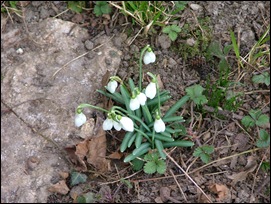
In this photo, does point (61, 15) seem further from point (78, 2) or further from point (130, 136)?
point (130, 136)

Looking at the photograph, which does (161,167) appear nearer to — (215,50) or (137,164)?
(137,164)

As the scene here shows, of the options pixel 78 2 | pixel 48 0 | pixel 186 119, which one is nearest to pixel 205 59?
pixel 186 119

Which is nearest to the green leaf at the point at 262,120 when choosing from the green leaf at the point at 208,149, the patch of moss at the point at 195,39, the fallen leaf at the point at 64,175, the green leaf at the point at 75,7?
the green leaf at the point at 208,149

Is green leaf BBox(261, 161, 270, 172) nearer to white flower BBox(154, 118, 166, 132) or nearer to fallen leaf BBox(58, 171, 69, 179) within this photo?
white flower BBox(154, 118, 166, 132)

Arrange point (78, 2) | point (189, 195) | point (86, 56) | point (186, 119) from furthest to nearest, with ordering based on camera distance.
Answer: point (78, 2)
point (86, 56)
point (186, 119)
point (189, 195)

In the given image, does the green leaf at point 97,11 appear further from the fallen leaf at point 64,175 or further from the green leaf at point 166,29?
the fallen leaf at point 64,175

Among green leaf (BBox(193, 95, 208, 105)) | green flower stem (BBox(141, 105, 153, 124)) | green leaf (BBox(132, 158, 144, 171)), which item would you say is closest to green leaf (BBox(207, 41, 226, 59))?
green leaf (BBox(193, 95, 208, 105))
